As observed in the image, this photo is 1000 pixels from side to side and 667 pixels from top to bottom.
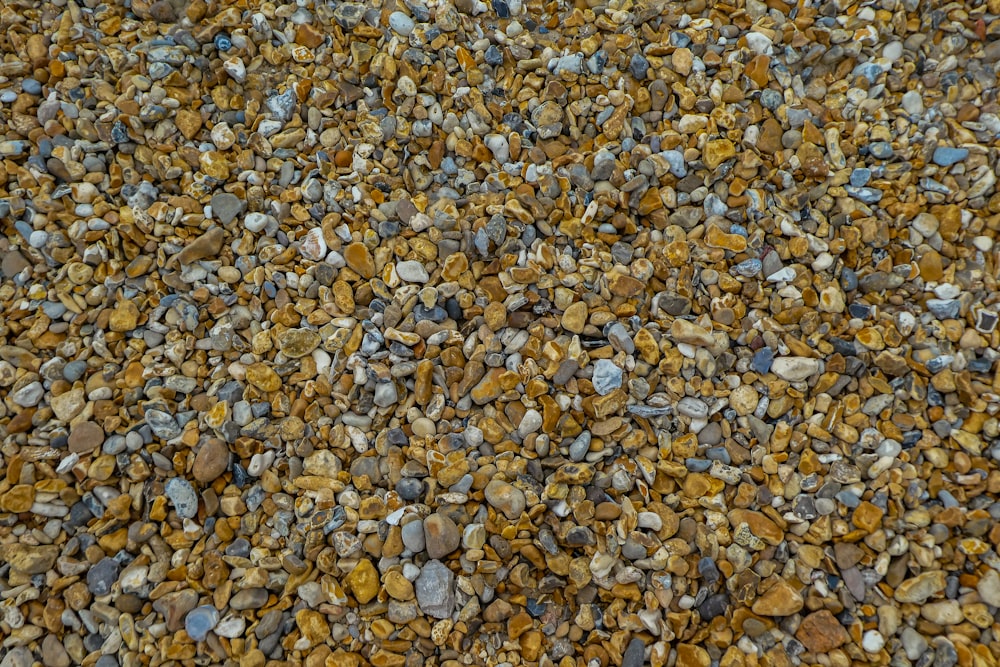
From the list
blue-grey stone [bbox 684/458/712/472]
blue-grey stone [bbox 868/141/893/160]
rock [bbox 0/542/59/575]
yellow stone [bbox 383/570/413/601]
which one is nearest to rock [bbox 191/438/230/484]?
rock [bbox 0/542/59/575]

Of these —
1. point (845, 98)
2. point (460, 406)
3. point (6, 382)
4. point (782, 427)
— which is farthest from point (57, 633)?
point (845, 98)

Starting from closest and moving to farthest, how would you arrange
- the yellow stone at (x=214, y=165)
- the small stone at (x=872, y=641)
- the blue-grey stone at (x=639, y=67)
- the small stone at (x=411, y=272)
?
1. the small stone at (x=872, y=641)
2. the small stone at (x=411, y=272)
3. the yellow stone at (x=214, y=165)
4. the blue-grey stone at (x=639, y=67)

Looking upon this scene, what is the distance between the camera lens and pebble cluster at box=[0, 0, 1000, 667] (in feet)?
5.27

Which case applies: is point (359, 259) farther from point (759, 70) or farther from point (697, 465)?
point (759, 70)

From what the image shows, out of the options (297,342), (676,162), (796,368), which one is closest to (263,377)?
(297,342)

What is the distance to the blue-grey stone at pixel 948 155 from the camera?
6.41 feet

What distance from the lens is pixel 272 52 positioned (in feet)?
6.93

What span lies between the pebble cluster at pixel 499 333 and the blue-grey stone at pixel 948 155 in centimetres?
4

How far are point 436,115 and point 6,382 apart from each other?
1.50 m

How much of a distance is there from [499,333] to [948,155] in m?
1.51

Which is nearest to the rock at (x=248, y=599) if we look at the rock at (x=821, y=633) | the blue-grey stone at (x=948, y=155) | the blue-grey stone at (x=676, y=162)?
the rock at (x=821, y=633)

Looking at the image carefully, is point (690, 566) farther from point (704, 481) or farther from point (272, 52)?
point (272, 52)

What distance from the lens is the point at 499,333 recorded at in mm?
1841

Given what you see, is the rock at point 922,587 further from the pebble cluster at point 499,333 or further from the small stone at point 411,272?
the small stone at point 411,272
